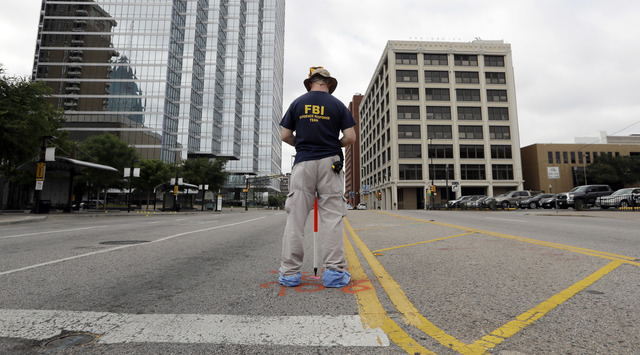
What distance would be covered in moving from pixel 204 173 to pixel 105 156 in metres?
12.6

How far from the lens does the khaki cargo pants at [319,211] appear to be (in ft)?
9.96

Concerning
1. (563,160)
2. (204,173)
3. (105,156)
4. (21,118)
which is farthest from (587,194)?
(563,160)

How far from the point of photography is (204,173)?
144 ft

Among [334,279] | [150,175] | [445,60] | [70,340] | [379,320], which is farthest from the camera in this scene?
[445,60]

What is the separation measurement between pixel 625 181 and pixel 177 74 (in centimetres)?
9588

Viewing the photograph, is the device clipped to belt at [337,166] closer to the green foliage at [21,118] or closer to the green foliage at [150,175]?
the green foliage at [21,118]

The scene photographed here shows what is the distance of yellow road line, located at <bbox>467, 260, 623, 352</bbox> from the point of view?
5.50 ft

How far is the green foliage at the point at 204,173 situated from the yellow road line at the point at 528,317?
1745 inches

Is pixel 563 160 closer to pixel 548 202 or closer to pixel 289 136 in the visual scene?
pixel 548 202

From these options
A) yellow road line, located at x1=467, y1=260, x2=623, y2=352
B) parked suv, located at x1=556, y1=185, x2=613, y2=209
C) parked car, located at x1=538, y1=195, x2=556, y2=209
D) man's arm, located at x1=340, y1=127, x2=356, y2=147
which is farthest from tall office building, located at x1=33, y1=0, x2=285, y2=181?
yellow road line, located at x1=467, y1=260, x2=623, y2=352

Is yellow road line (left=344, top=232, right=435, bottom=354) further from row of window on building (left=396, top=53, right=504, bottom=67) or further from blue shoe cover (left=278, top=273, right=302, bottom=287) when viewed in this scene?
row of window on building (left=396, top=53, right=504, bottom=67)

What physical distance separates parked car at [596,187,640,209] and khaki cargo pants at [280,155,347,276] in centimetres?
2871

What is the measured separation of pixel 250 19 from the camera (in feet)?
323

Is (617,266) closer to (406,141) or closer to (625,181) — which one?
(406,141)
